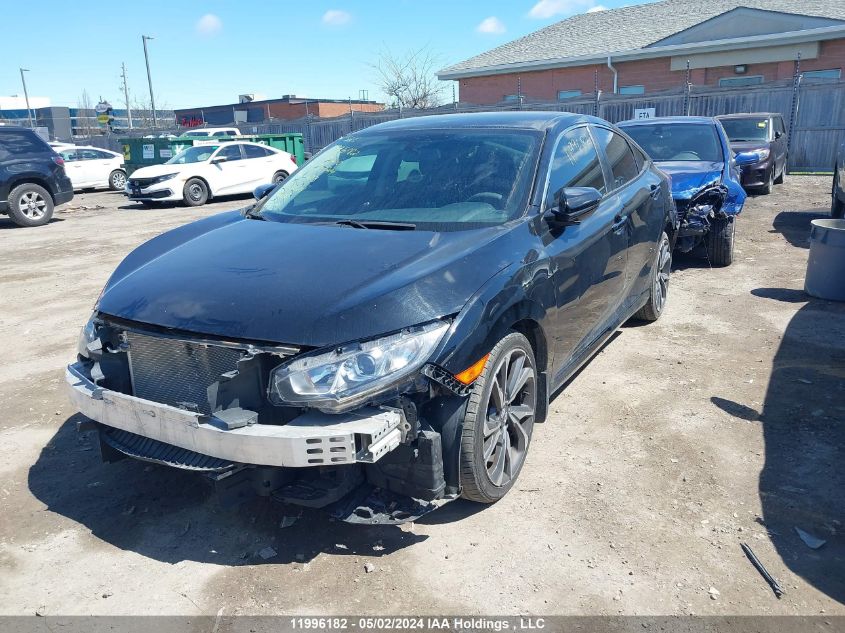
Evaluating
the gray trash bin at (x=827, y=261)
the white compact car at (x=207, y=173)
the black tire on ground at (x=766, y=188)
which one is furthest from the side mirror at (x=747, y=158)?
the white compact car at (x=207, y=173)

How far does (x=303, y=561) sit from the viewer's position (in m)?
2.91

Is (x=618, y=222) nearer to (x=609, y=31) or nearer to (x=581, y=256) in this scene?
(x=581, y=256)

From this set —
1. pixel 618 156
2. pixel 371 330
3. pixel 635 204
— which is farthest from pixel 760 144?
pixel 371 330

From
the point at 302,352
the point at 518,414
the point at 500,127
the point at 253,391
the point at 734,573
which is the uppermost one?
the point at 500,127

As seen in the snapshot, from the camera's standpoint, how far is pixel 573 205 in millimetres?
3566

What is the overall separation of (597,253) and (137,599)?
297cm

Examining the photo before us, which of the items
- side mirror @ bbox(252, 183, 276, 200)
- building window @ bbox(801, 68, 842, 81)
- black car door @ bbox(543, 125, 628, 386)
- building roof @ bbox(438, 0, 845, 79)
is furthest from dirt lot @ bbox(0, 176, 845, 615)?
building roof @ bbox(438, 0, 845, 79)

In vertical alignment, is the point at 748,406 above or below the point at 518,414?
below

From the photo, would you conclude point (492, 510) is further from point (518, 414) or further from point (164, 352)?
point (164, 352)

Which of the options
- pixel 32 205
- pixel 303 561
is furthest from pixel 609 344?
pixel 32 205

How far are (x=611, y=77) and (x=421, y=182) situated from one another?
2403cm

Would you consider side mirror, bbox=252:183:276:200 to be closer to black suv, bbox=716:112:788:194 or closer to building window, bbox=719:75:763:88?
black suv, bbox=716:112:788:194

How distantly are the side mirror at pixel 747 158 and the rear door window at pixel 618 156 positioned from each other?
9.14 metres

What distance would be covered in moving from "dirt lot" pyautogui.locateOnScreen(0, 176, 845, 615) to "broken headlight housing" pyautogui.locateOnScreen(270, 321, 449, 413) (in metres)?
0.80
